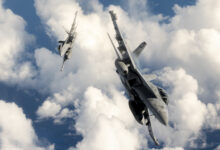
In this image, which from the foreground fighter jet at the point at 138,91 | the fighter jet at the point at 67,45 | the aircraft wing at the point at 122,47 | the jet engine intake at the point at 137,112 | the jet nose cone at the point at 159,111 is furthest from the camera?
the fighter jet at the point at 67,45

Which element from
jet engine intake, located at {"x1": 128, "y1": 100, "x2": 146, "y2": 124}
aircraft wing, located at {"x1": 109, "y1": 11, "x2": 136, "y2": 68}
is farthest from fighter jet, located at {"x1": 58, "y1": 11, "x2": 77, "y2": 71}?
jet engine intake, located at {"x1": 128, "y1": 100, "x2": 146, "y2": 124}

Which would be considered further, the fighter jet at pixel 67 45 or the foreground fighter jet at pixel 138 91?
the fighter jet at pixel 67 45

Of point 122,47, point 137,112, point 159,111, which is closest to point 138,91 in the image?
point 137,112

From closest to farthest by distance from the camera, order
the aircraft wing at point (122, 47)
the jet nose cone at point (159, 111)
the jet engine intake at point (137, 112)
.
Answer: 1. the jet nose cone at point (159, 111)
2. the jet engine intake at point (137, 112)
3. the aircraft wing at point (122, 47)

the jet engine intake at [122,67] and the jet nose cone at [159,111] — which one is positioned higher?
the jet engine intake at [122,67]

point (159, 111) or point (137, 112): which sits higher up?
point (137, 112)

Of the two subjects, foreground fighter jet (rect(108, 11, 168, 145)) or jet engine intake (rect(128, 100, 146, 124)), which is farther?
jet engine intake (rect(128, 100, 146, 124))

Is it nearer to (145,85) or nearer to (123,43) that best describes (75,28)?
(123,43)

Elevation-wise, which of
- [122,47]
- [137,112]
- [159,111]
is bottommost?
[159,111]

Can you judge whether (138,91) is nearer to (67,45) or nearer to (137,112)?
(137,112)

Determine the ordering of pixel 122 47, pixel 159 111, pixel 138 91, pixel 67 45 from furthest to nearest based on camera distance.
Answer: pixel 67 45 → pixel 122 47 → pixel 138 91 → pixel 159 111

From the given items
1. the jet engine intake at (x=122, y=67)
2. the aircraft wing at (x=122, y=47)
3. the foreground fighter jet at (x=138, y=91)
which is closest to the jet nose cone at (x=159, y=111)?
the foreground fighter jet at (x=138, y=91)

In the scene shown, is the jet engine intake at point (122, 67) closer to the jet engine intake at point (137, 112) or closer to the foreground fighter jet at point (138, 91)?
the foreground fighter jet at point (138, 91)

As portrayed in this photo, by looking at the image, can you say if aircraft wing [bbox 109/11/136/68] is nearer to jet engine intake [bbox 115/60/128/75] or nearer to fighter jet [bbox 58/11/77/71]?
jet engine intake [bbox 115/60/128/75]
